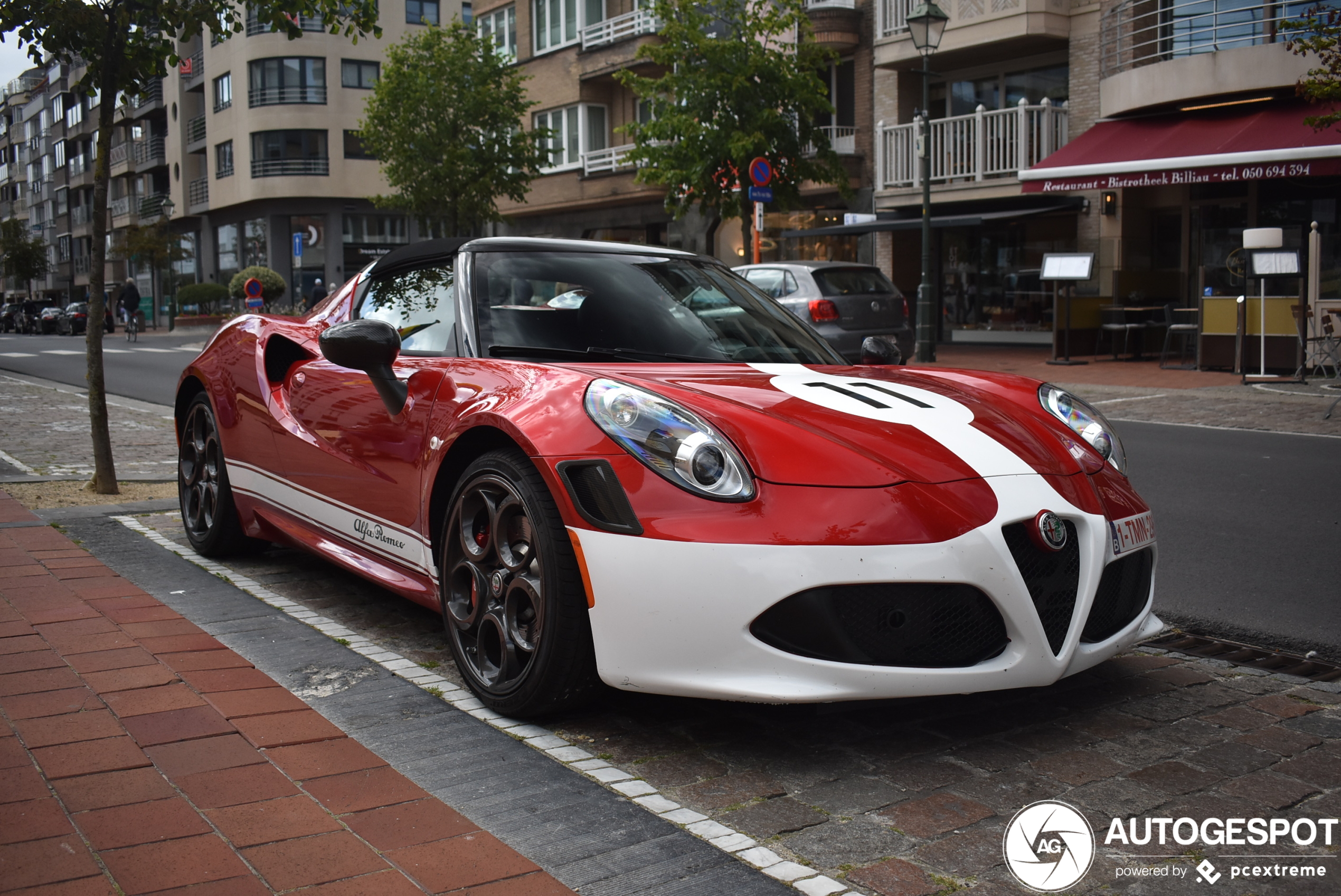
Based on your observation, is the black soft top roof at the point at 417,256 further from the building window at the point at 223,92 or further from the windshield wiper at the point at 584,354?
the building window at the point at 223,92

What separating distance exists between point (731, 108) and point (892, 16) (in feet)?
16.9

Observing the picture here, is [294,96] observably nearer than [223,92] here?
Yes

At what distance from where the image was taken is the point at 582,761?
3.02 meters

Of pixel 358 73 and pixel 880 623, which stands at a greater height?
pixel 358 73

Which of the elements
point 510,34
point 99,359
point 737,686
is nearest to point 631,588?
point 737,686

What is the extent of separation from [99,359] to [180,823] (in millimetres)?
5660

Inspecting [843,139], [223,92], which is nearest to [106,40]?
[843,139]

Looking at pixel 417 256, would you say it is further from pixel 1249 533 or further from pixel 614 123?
pixel 614 123

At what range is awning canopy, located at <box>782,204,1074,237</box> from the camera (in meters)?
21.4

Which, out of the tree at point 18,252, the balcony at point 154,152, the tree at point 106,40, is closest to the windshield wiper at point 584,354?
the tree at point 106,40

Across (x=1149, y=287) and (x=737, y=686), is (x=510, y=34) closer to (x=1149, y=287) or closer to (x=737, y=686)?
(x=1149, y=287)

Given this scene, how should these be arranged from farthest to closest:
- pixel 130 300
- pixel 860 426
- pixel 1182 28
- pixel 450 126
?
1. pixel 130 300
2. pixel 450 126
3. pixel 1182 28
4. pixel 860 426

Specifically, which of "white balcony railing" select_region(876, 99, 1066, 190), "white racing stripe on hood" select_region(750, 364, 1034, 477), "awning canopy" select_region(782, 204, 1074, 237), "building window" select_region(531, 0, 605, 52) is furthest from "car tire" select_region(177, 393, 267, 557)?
"building window" select_region(531, 0, 605, 52)

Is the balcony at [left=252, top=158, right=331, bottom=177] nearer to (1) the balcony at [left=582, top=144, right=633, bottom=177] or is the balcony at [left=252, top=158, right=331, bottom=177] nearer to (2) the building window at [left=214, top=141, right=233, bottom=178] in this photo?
(2) the building window at [left=214, top=141, right=233, bottom=178]
